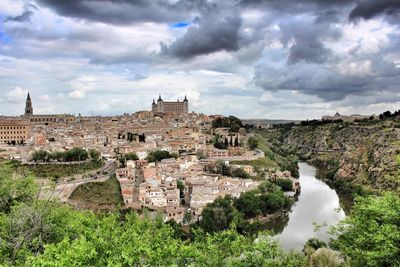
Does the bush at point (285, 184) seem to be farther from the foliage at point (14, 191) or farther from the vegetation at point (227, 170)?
the foliage at point (14, 191)

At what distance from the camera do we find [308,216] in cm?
3262

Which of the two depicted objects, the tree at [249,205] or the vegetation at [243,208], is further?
the tree at [249,205]

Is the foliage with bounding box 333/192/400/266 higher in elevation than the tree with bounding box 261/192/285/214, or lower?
higher

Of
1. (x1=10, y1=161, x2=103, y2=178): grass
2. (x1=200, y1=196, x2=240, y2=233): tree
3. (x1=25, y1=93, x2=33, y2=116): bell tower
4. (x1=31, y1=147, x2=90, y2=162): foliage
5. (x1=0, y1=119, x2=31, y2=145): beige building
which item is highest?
(x1=25, y1=93, x2=33, y2=116): bell tower

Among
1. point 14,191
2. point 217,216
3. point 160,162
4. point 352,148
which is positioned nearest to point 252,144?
point 352,148

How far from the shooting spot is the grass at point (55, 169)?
35344 millimetres

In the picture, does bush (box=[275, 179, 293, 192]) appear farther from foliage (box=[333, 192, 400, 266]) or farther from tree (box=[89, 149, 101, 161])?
foliage (box=[333, 192, 400, 266])

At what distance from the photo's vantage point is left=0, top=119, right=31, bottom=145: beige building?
52.9 m

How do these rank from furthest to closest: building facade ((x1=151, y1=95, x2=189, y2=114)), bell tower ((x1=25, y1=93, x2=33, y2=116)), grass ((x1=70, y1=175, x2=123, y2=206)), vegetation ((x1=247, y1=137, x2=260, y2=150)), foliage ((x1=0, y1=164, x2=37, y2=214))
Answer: building facade ((x1=151, y1=95, x2=189, y2=114)) → bell tower ((x1=25, y1=93, x2=33, y2=116)) → vegetation ((x1=247, y1=137, x2=260, y2=150)) → grass ((x1=70, y1=175, x2=123, y2=206)) → foliage ((x1=0, y1=164, x2=37, y2=214))

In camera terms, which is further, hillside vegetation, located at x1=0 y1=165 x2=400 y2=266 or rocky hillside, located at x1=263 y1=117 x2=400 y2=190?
rocky hillside, located at x1=263 y1=117 x2=400 y2=190

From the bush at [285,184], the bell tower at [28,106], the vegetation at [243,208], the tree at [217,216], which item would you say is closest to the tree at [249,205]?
the vegetation at [243,208]

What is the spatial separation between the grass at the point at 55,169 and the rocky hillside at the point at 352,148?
2518 centimetres

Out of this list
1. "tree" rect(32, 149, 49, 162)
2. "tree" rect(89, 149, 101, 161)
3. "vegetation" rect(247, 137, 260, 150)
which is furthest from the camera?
"vegetation" rect(247, 137, 260, 150)

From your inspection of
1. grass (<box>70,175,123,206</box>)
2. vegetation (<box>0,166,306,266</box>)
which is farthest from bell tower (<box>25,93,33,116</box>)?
vegetation (<box>0,166,306,266</box>)
